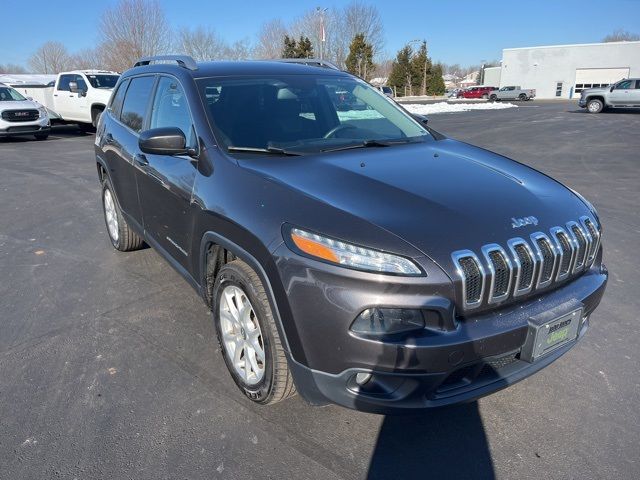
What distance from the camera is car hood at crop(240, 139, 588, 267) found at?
2195mm

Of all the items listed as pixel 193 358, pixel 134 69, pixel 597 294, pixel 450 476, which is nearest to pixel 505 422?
pixel 450 476

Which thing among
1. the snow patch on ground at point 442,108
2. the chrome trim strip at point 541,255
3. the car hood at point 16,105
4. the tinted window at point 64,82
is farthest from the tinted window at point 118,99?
the snow patch on ground at point 442,108

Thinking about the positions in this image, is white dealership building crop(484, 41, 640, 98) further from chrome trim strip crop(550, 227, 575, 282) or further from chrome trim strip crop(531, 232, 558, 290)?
chrome trim strip crop(531, 232, 558, 290)

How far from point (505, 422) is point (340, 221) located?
139cm

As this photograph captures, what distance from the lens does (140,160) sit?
12.7 ft

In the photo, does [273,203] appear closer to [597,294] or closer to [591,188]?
[597,294]

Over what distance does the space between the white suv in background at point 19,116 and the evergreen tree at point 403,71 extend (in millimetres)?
50319

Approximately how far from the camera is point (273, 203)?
2400 mm

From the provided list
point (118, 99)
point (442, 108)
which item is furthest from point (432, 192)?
point (442, 108)

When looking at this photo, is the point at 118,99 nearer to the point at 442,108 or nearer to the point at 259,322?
the point at 259,322

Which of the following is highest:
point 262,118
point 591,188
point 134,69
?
point 134,69

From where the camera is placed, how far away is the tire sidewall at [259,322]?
2408 millimetres

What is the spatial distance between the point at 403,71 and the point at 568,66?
2116 centimetres

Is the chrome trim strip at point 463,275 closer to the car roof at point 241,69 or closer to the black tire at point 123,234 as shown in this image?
the car roof at point 241,69
